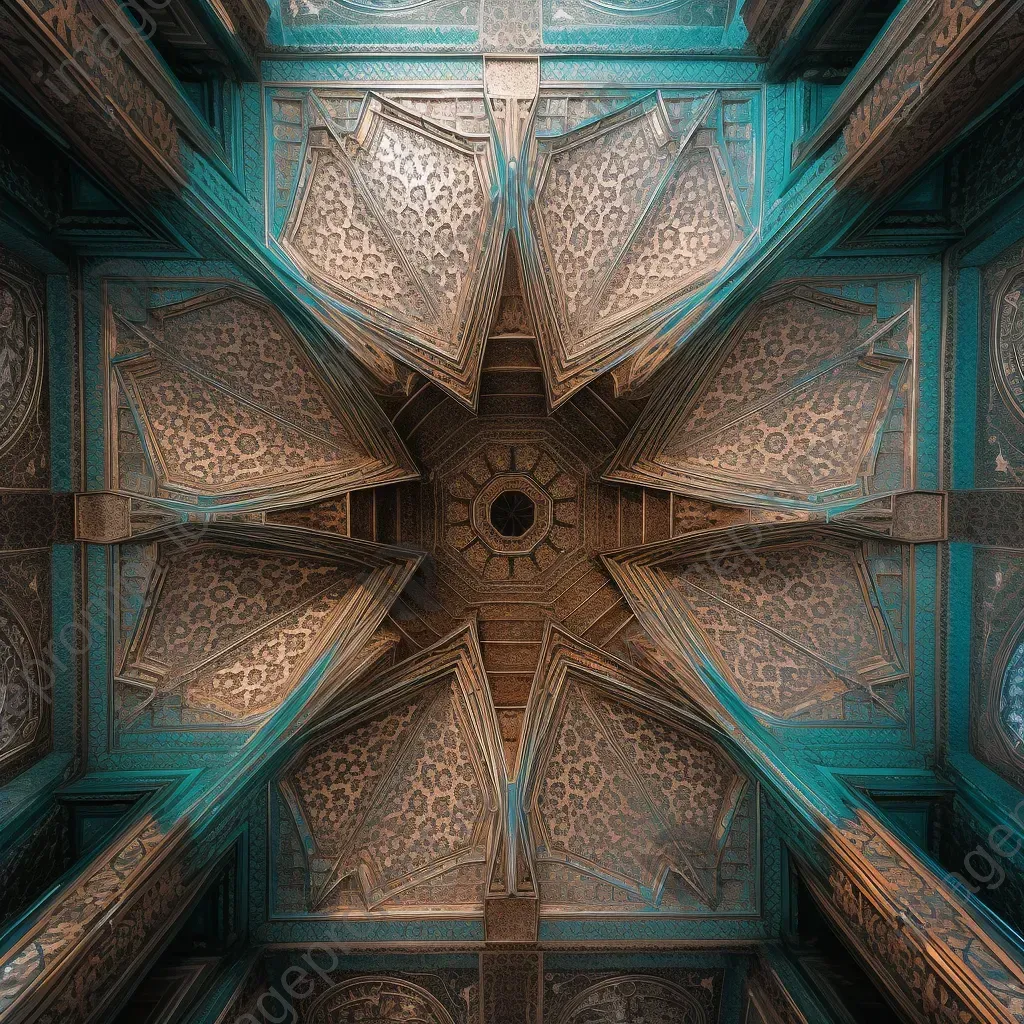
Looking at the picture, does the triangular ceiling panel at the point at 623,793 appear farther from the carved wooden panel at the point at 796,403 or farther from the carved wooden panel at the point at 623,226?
the carved wooden panel at the point at 623,226

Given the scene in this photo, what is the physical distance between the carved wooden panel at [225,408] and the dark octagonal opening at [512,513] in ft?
5.74

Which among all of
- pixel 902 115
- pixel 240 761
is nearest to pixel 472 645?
pixel 240 761

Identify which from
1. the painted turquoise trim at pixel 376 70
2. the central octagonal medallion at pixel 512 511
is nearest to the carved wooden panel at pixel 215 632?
the central octagonal medallion at pixel 512 511

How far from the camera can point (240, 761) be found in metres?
5.48

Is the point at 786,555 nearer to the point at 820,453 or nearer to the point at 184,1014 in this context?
the point at 820,453

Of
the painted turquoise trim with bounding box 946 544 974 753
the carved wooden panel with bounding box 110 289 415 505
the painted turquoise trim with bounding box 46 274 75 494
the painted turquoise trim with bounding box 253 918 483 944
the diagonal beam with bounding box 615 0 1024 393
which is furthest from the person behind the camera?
the painted turquoise trim with bounding box 253 918 483 944

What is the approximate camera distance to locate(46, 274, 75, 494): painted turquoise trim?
5.46 meters

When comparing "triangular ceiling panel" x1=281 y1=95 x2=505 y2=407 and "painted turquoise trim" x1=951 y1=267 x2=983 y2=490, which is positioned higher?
"triangular ceiling panel" x1=281 y1=95 x2=505 y2=407

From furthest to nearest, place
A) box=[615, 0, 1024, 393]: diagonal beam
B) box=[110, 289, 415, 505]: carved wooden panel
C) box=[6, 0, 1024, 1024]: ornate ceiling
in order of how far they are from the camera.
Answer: box=[110, 289, 415, 505]: carved wooden panel < box=[6, 0, 1024, 1024]: ornate ceiling < box=[615, 0, 1024, 393]: diagonal beam

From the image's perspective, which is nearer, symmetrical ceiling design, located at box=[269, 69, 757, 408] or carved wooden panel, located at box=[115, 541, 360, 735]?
symmetrical ceiling design, located at box=[269, 69, 757, 408]

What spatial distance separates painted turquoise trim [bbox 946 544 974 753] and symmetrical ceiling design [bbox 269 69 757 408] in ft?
11.0

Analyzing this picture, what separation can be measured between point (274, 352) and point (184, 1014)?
590cm

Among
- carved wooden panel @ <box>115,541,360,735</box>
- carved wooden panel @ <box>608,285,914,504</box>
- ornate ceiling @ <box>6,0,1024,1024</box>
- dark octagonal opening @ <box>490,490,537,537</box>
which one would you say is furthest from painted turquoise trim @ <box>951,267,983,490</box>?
carved wooden panel @ <box>115,541,360,735</box>

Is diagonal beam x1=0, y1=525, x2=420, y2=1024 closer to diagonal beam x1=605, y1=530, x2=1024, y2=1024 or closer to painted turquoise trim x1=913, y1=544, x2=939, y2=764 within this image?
diagonal beam x1=605, y1=530, x2=1024, y2=1024
